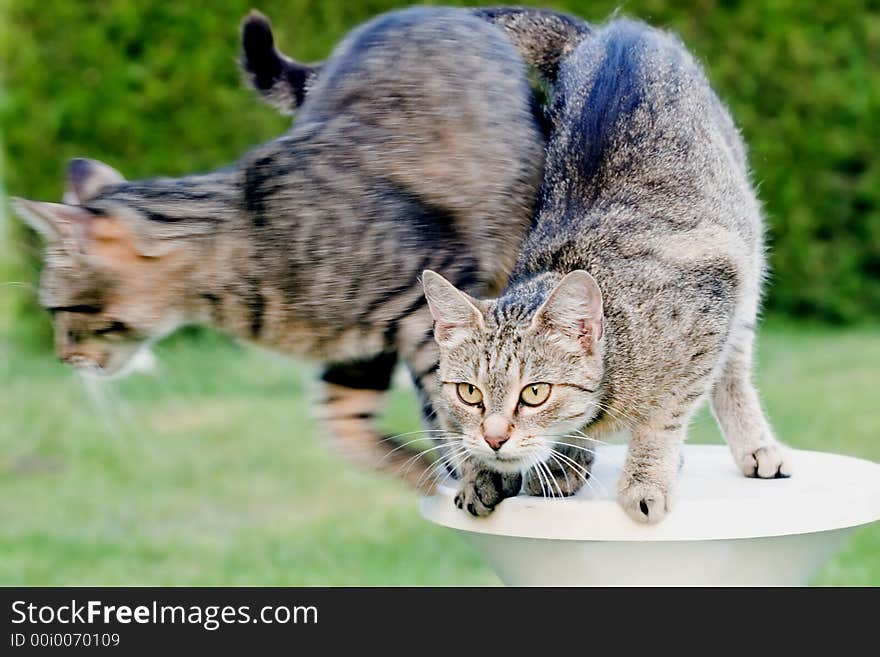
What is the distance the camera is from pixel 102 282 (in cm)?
186

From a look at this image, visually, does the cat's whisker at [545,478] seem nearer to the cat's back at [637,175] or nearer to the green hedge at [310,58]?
the cat's back at [637,175]

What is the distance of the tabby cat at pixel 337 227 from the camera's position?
1.85 metres

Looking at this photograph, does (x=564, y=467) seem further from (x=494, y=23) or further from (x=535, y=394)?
(x=494, y=23)

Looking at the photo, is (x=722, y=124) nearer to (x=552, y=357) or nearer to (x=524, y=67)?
(x=524, y=67)

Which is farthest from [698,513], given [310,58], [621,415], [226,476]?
[310,58]

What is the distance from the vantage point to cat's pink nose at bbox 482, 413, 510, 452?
158 centimetres

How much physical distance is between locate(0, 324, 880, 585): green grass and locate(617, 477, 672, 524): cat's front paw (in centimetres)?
183

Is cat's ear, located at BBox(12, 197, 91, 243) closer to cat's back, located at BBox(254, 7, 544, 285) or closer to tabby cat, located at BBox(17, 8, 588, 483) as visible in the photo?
tabby cat, located at BBox(17, 8, 588, 483)

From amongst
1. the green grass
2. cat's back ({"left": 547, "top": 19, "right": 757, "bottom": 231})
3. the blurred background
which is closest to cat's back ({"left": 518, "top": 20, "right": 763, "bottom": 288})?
cat's back ({"left": 547, "top": 19, "right": 757, "bottom": 231})

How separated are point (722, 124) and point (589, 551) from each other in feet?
2.72

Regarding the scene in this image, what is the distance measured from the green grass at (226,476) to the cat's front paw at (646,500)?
183 centimetres

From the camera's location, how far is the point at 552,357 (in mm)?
1604

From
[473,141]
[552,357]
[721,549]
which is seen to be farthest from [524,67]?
[721,549]

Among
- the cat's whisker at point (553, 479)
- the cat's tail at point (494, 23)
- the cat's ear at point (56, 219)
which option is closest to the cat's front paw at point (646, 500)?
the cat's whisker at point (553, 479)
